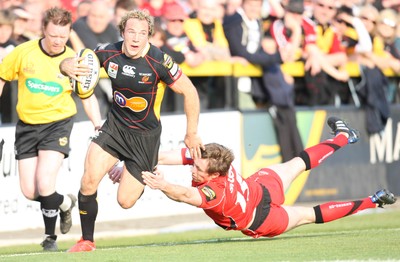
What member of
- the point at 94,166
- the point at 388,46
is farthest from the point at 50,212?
the point at 388,46

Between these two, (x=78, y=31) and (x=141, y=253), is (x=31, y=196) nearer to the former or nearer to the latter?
(x=141, y=253)

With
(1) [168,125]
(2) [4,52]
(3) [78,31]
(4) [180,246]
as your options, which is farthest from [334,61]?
(4) [180,246]

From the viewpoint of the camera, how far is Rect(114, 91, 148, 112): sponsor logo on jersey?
10.3 m

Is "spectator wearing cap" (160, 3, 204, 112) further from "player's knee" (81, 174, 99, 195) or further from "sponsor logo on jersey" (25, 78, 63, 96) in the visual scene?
"player's knee" (81, 174, 99, 195)

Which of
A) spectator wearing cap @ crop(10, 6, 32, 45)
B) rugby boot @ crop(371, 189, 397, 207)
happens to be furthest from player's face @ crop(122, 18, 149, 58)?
spectator wearing cap @ crop(10, 6, 32, 45)

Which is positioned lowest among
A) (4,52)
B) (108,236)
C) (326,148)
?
(108,236)

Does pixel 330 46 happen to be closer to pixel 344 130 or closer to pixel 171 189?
pixel 344 130

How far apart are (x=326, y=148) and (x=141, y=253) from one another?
2.87m

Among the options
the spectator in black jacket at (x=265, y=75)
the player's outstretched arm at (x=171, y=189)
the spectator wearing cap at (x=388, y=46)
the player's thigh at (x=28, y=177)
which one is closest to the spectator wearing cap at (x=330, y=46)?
the spectator wearing cap at (x=388, y=46)

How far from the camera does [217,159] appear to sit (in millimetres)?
10125

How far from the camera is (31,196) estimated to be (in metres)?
11.3

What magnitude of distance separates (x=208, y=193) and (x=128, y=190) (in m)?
0.99

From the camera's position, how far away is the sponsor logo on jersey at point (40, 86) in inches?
442

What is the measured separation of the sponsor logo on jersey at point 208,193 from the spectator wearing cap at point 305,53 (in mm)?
6564
